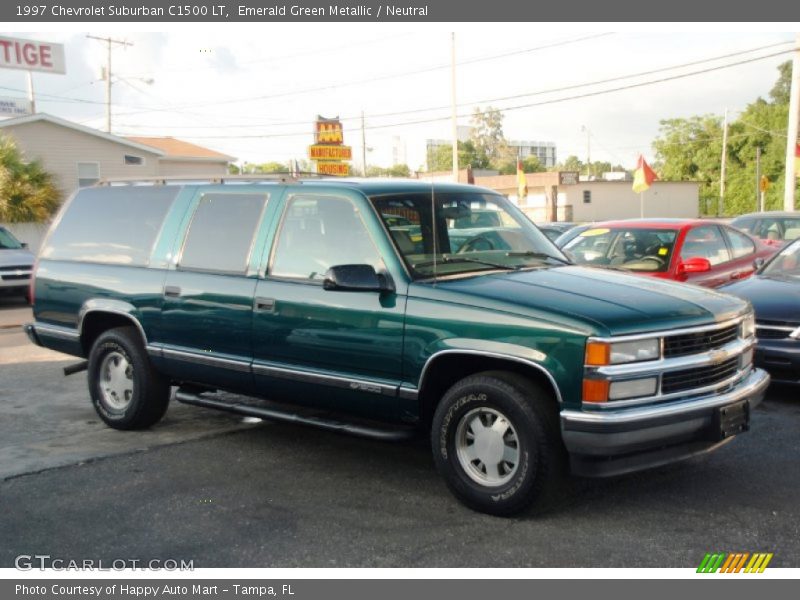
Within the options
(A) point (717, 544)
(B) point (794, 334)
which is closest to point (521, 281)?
(A) point (717, 544)

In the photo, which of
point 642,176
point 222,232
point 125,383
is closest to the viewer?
point 222,232

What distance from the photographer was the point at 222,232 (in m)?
6.05

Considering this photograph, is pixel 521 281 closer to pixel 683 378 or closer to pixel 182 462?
pixel 683 378

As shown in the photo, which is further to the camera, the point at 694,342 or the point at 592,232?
the point at 592,232

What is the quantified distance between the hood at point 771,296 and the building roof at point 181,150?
3373cm

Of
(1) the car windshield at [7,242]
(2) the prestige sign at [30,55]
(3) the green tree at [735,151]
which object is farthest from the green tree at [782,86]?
(1) the car windshield at [7,242]

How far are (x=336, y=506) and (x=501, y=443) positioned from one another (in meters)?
1.05

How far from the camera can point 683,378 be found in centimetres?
452

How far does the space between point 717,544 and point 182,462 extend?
11.5 ft

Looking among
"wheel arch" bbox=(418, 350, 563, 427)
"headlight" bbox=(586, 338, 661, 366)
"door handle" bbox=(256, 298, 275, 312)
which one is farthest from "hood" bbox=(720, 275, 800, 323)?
"door handle" bbox=(256, 298, 275, 312)

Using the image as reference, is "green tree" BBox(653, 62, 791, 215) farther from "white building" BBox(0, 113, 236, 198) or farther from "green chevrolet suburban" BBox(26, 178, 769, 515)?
"green chevrolet suburban" BBox(26, 178, 769, 515)

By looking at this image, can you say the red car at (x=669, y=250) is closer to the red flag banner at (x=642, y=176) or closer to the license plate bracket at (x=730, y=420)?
the license plate bracket at (x=730, y=420)

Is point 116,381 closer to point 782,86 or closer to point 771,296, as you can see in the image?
point 771,296

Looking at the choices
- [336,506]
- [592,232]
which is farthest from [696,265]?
[336,506]
